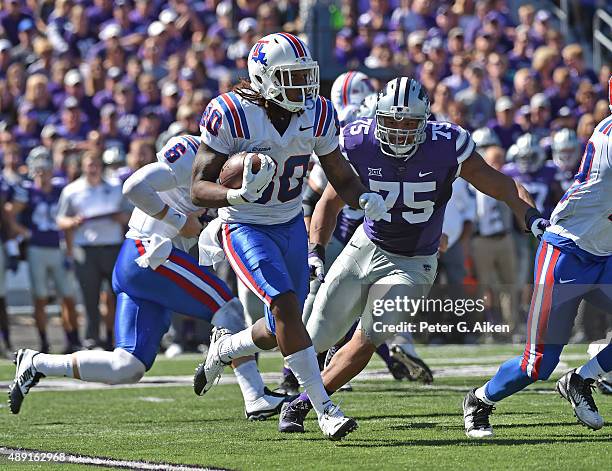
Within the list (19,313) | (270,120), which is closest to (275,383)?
(270,120)

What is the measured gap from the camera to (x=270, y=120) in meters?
6.06

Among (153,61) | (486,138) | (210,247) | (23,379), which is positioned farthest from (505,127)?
(23,379)

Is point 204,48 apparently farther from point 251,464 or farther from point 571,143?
point 251,464

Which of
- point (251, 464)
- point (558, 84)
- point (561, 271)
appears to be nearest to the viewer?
point (251, 464)

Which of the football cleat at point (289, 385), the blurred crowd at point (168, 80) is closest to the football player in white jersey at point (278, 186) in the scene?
the football cleat at point (289, 385)

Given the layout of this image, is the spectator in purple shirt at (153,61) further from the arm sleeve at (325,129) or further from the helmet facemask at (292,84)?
the helmet facemask at (292,84)

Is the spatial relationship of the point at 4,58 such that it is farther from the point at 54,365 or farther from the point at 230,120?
the point at 230,120

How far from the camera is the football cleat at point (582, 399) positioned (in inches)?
234

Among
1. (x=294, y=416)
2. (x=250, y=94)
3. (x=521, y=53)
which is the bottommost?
(x=521, y=53)

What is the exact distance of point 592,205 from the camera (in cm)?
580

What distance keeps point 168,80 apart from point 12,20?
7.64ft

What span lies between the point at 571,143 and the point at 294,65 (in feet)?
18.8

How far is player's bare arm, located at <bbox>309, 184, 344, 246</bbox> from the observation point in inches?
261

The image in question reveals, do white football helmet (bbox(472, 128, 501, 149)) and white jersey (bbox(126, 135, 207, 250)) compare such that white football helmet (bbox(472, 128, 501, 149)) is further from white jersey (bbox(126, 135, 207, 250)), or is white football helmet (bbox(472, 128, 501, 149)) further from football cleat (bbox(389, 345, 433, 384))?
white jersey (bbox(126, 135, 207, 250))
